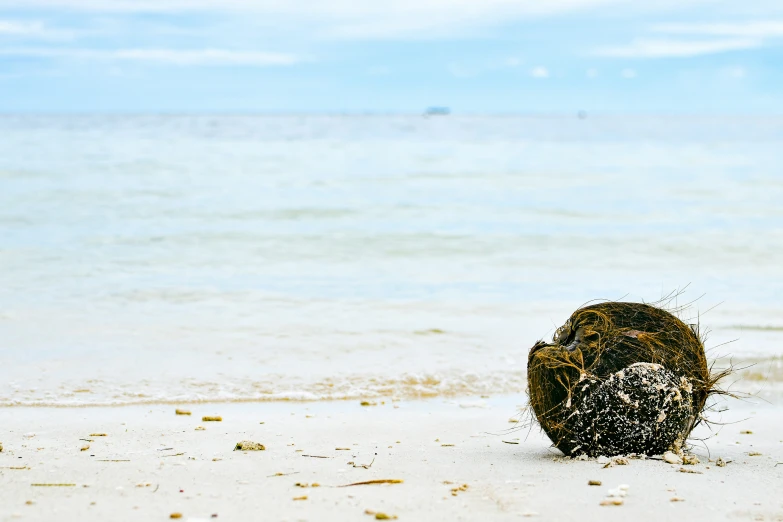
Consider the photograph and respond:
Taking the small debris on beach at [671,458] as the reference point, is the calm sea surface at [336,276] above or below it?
below

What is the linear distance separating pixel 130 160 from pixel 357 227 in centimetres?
1942

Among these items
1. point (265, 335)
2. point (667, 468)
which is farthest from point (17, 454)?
point (265, 335)

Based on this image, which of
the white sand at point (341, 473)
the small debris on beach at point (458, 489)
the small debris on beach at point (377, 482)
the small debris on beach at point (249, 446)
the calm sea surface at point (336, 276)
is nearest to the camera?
the white sand at point (341, 473)

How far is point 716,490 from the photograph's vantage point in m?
3.92

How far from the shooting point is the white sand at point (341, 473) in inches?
144

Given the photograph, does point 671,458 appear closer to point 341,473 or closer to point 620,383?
point 620,383

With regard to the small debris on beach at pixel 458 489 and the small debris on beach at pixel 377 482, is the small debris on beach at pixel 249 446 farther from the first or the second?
the small debris on beach at pixel 458 489

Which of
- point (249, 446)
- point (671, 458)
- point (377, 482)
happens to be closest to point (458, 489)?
point (377, 482)

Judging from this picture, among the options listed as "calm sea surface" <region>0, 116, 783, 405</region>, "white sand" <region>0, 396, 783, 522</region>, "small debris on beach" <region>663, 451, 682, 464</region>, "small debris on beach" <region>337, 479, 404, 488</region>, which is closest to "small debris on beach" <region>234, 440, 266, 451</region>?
"white sand" <region>0, 396, 783, 522</region>

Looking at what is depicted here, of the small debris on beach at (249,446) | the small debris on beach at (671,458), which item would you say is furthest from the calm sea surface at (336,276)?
the small debris on beach at (671,458)

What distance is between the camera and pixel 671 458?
4.30 meters

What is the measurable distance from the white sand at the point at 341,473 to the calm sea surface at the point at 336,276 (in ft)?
4.06

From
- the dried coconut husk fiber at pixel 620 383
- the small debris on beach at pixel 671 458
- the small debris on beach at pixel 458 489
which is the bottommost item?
the small debris on beach at pixel 458 489

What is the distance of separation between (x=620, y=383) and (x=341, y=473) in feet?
4.74
